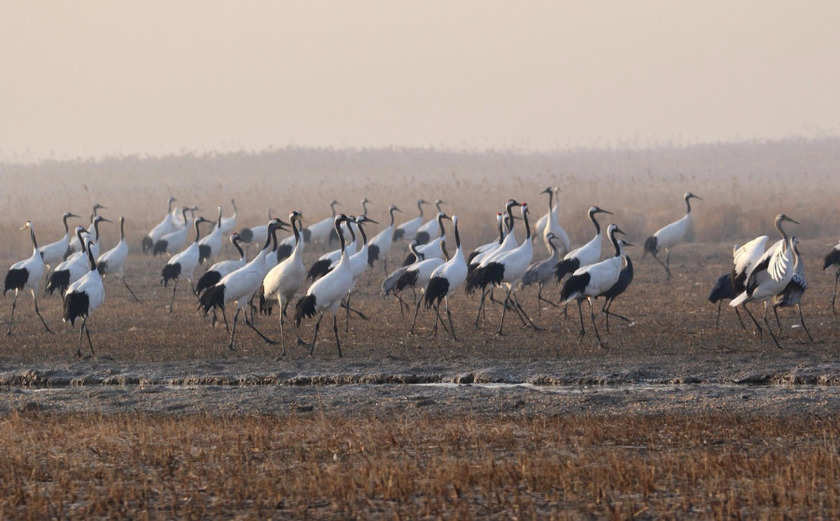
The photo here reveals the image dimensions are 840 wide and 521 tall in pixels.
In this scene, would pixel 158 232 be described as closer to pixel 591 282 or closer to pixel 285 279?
pixel 285 279

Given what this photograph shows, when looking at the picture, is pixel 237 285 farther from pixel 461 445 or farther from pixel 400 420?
pixel 461 445

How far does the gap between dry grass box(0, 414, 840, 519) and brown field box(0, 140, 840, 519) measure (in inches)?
0.8

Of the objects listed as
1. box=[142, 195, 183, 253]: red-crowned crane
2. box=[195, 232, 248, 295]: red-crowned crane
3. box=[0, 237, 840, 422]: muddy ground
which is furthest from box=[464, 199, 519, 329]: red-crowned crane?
box=[142, 195, 183, 253]: red-crowned crane

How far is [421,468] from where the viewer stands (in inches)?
268

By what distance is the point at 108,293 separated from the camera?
63.5 ft

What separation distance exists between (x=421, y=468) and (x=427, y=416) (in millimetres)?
1748

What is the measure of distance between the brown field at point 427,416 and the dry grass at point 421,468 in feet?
0.07

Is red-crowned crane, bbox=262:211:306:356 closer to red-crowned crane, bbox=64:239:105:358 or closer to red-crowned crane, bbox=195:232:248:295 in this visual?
red-crowned crane, bbox=64:239:105:358

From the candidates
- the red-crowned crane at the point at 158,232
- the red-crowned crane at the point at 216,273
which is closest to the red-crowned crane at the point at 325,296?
the red-crowned crane at the point at 216,273

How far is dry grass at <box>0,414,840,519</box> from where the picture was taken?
234 inches

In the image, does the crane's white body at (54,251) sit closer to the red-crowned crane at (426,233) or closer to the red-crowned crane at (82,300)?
the red-crowned crane at (426,233)

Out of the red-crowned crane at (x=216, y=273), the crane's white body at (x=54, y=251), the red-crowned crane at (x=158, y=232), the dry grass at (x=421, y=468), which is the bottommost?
the dry grass at (x=421, y=468)

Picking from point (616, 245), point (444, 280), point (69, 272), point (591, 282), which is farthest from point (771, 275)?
point (69, 272)

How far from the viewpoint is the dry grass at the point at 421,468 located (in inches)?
234
